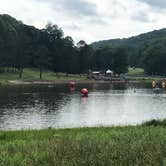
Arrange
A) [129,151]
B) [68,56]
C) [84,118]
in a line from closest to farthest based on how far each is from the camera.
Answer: [129,151] < [84,118] < [68,56]

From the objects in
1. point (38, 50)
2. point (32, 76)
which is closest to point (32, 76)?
point (32, 76)

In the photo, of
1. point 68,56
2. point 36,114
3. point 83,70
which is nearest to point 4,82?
point 68,56

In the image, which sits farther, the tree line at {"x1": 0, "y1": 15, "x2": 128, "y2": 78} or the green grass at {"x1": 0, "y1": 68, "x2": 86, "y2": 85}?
the tree line at {"x1": 0, "y1": 15, "x2": 128, "y2": 78}

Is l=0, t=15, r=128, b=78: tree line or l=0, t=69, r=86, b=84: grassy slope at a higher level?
l=0, t=15, r=128, b=78: tree line

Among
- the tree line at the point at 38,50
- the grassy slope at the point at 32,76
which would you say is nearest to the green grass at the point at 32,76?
the grassy slope at the point at 32,76

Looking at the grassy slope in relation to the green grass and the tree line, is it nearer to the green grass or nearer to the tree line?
the green grass

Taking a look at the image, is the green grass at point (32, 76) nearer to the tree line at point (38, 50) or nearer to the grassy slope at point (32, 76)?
the grassy slope at point (32, 76)

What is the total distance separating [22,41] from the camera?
168 metres

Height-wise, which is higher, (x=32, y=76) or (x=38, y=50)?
(x=38, y=50)

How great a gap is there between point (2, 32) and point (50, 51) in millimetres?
33682

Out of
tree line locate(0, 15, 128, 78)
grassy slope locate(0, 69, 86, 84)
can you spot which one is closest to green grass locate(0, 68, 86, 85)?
grassy slope locate(0, 69, 86, 84)

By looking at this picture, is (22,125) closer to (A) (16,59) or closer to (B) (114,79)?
(A) (16,59)

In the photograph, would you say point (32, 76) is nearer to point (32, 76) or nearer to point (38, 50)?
point (32, 76)

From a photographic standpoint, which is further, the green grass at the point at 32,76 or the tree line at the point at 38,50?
the tree line at the point at 38,50
